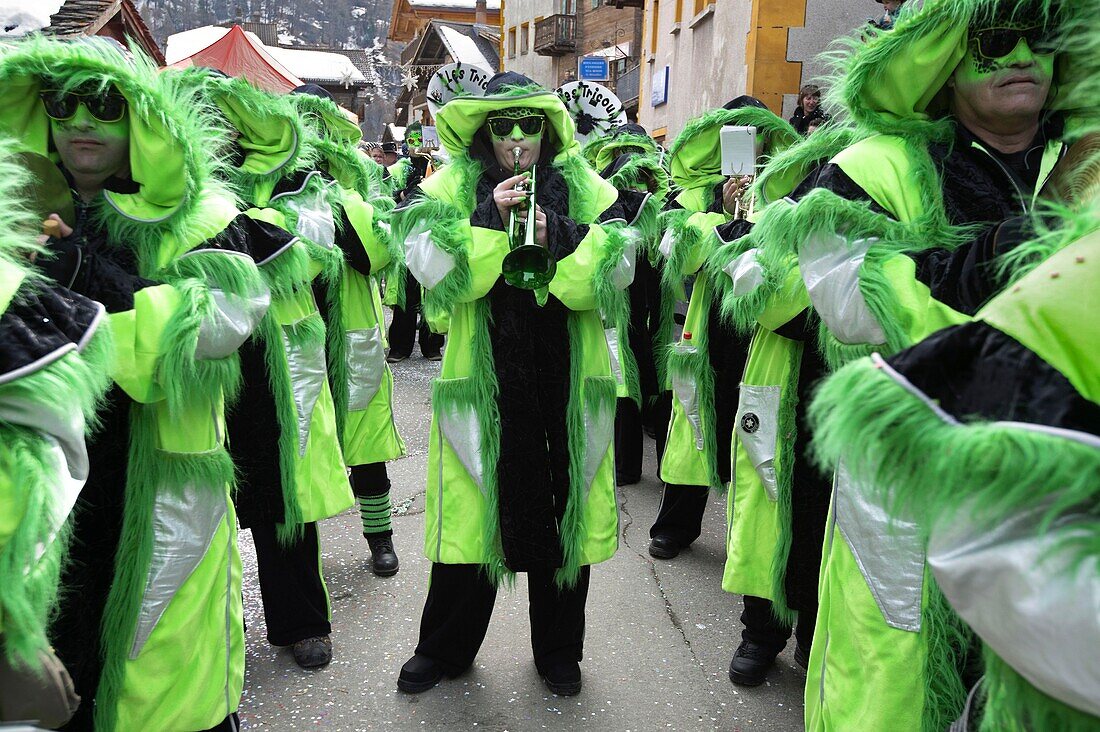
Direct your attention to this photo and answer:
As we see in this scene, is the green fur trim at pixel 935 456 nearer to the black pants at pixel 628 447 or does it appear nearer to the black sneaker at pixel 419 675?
the black sneaker at pixel 419 675

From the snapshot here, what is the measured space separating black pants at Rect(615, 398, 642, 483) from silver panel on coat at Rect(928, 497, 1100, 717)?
195 inches

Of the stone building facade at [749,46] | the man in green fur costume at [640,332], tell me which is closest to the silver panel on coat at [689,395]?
the man in green fur costume at [640,332]

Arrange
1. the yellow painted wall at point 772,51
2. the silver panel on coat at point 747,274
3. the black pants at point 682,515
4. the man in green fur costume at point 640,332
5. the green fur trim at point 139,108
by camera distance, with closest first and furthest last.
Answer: the green fur trim at point 139,108 → the silver panel on coat at point 747,274 → the black pants at point 682,515 → the man in green fur costume at point 640,332 → the yellow painted wall at point 772,51

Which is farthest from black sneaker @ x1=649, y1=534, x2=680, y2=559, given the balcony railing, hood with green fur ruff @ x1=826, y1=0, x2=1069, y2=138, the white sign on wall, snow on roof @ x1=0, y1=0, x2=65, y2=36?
the balcony railing

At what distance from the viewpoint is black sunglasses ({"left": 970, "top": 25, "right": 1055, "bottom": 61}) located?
204 cm

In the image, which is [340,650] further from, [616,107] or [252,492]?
[616,107]

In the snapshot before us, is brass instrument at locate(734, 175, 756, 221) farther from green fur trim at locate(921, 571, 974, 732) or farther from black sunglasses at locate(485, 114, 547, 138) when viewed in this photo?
green fur trim at locate(921, 571, 974, 732)

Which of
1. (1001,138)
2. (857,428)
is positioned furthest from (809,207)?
(857,428)

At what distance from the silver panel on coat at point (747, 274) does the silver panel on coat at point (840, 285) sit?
0.90m

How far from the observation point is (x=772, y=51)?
990 cm

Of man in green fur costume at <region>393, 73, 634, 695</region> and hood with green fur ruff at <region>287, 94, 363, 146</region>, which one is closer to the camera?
man in green fur costume at <region>393, 73, 634, 695</region>

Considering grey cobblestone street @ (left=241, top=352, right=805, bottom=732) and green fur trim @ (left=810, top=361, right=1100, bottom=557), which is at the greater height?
green fur trim @ (left=810, top=361, right=1100, bottom=557)

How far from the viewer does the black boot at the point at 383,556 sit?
4461 millimetres

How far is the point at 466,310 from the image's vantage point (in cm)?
319
